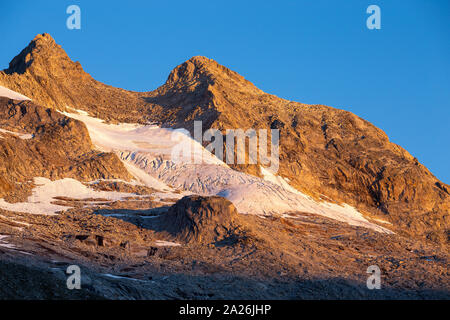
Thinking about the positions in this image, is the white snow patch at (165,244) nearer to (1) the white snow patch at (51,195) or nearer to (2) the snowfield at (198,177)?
(1) the white snow patch at (51,195)

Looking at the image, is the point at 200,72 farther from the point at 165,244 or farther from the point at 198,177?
the point at 165,244

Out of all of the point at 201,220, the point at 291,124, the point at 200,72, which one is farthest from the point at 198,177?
the point at 200,72

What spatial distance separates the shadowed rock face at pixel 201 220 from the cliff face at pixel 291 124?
38.0 metres

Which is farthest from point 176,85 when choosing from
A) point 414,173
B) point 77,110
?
point 414,173

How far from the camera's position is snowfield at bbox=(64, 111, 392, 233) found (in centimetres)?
7425

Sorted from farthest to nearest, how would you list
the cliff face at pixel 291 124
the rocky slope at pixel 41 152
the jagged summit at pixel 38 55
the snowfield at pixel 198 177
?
the jagged summit at pixel 38 55 → the cliff face at pixel 291 124 → the snowfield at pixel 198 177 → the rocky slope at pixel 41 152

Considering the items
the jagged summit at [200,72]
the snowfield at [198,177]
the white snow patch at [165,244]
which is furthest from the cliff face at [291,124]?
the white snow patch at [165,244]

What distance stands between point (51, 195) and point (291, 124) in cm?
5758

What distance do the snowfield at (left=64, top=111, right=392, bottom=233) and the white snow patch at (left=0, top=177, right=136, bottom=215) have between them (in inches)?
338

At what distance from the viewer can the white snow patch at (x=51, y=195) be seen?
2207 inches

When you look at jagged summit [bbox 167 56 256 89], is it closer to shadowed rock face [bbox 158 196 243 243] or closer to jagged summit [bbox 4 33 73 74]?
jagged summit [bbox 4 33 73 74]
